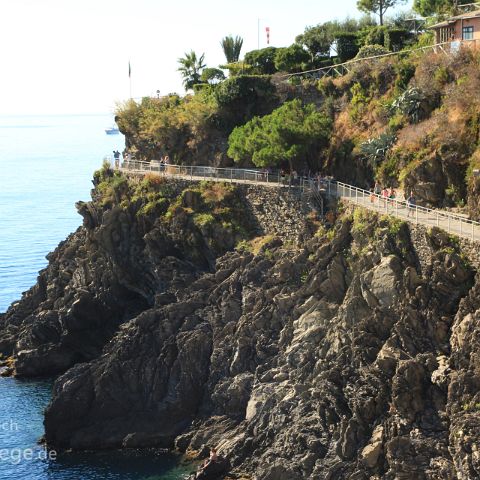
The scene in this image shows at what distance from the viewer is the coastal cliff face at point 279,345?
155 ft

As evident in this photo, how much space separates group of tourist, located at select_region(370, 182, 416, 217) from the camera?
56.2m

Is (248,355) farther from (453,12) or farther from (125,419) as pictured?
(453,12)

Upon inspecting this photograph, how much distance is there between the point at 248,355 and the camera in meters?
59.7

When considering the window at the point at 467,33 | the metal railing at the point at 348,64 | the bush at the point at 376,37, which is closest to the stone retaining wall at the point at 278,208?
the metal railing at the point at 348,64

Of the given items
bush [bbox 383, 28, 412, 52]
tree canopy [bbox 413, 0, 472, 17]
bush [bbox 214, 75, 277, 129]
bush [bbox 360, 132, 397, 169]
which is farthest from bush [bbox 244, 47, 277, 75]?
bush [bbox 360, 132, 397, 169]

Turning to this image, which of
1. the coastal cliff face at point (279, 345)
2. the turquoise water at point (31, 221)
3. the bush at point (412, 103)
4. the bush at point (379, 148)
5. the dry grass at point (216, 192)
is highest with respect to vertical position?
the bush at point (412, 103)

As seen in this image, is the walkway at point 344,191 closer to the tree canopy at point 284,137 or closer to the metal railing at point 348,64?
the tree canopy at point 284,137

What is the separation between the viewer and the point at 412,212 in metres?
56.0

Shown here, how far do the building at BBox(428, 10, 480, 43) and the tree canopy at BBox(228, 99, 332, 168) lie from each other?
10573 millimetres

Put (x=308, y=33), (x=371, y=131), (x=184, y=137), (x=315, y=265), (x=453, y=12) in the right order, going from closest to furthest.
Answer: (x=315, y=265)
(x=371, y=131)
(x=453, y=12)
(x=184, y=137)
(x=308, y=33)

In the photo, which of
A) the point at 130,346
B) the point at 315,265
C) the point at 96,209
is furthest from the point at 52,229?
the point at 315,265

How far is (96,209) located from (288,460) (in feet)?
122

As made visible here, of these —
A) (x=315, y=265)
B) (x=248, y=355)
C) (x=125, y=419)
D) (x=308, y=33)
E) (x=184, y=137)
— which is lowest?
(x=125, y=419)

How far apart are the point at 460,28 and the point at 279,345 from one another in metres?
27.9
